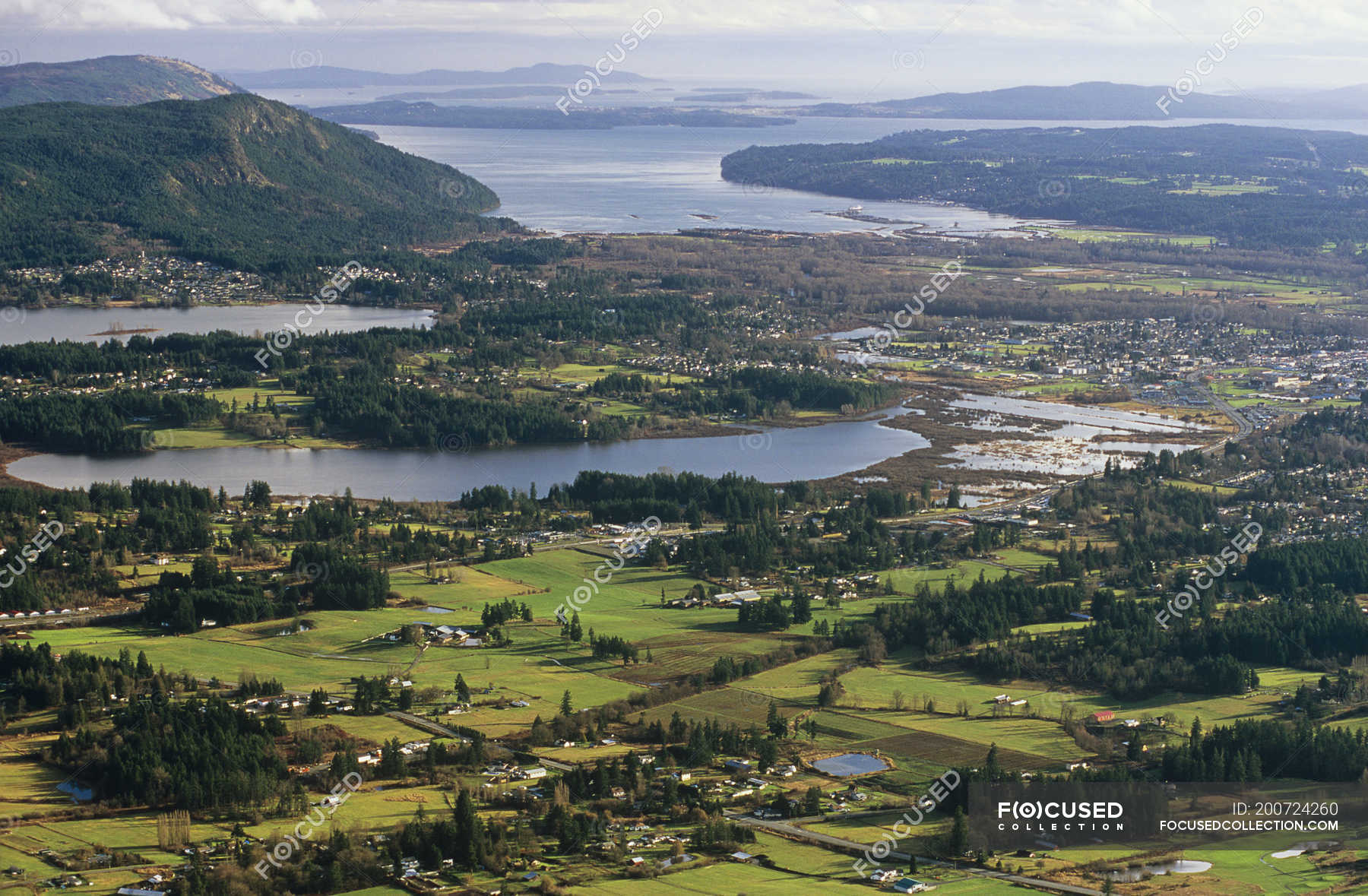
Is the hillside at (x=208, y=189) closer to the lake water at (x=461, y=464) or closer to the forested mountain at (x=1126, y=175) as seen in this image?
the lake water at (x=461, y=464)

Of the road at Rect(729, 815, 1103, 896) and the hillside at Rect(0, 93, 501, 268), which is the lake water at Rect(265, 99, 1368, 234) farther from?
the road at Rect(729, 815, 1103, 896)

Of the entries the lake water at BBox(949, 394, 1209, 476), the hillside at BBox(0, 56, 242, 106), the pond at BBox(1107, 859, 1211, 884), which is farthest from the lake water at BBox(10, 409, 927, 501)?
the hillside at BBox(0, 56, 242, 106)

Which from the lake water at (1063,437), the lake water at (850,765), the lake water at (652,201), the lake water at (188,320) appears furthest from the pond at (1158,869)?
the lake water at (652,201)

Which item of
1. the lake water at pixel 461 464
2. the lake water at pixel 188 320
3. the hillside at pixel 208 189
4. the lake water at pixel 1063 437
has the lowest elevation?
the lake water at pixel 461 464

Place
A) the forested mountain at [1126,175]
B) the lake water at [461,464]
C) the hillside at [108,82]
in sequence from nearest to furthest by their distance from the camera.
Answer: the lake water at [461,464]
the forested mountain at [1126,175]
the hillside at [108,82]

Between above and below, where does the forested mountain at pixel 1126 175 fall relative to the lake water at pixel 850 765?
above

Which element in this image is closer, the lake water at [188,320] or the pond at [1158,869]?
the pond at [1158,869]

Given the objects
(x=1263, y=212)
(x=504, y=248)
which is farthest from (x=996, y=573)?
(x=1263, y=212)

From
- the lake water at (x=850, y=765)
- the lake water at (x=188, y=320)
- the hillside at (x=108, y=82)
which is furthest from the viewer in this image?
the hillside at (x=108, y=82)
